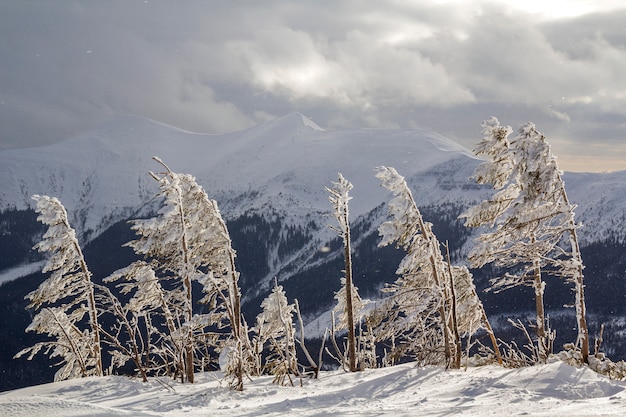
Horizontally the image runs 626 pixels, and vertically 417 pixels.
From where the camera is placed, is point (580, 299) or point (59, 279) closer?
point (580, 299)

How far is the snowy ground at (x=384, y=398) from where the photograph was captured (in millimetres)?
8102

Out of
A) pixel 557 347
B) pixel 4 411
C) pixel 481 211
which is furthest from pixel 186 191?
pixel 557 347

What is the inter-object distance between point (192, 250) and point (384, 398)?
967 cm

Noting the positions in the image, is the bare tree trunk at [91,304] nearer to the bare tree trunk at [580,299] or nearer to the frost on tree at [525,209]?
the frost on tree at [525,209]

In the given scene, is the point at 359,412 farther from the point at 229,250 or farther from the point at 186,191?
the point at 186,191

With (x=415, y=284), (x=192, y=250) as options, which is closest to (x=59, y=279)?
(x=192, y=250)

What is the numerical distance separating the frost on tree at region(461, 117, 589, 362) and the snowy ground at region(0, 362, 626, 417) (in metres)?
3.06

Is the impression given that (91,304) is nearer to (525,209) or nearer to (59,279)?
(59,279)

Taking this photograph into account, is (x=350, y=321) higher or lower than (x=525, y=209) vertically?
lower

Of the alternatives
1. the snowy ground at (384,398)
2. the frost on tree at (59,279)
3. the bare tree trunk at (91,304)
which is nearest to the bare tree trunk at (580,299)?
the snowy ground at (384,398)

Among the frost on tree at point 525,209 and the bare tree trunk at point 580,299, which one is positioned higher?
the frost on tree at point 525,209

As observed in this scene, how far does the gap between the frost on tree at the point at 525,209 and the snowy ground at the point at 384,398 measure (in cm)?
306

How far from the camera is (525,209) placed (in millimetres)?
13828

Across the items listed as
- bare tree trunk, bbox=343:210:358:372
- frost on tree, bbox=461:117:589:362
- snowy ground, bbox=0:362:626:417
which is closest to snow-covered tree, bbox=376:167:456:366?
bare tree trunk, bbox=343:210:358:372
